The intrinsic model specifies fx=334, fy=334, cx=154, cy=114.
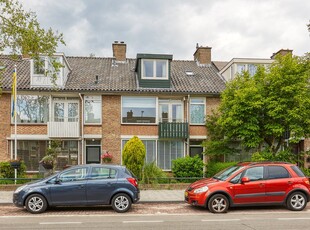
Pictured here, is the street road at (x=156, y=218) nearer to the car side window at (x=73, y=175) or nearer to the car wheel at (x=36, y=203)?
the car wheel at (x=36, y=203)

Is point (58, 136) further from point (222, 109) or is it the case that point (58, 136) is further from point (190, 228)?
point (190, 228)

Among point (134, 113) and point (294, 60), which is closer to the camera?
point (294, 60)

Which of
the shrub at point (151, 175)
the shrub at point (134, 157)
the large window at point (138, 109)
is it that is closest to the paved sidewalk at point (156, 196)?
the shrub at point (151, 175)

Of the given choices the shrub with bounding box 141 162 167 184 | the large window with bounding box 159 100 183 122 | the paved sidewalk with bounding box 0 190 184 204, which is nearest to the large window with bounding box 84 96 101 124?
the large window with bounding box 159 100 183 122

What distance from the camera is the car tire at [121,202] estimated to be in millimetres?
10938

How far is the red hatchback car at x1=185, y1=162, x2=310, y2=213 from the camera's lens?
35.4ft

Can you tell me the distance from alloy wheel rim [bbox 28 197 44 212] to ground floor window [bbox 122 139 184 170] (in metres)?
10.6

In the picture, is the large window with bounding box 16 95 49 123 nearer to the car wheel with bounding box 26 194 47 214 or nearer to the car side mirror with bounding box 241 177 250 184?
the car wheel with bounding box 26 194 47 214

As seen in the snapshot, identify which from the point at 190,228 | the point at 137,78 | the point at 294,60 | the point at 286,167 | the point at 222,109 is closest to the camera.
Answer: the point at 190,228

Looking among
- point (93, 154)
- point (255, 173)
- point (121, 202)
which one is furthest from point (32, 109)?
point (255, 173)

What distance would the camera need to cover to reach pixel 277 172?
1132 cm

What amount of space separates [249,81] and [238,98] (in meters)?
1.18

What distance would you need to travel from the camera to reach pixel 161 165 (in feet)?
68.9

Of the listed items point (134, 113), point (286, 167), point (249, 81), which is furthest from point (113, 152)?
point (286, 167)
